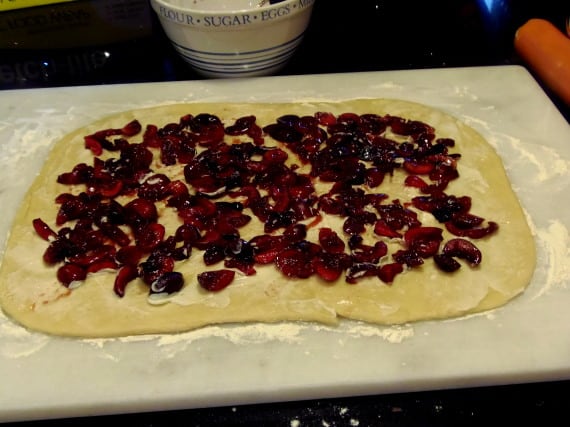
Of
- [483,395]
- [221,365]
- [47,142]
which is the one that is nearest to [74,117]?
[47,142]

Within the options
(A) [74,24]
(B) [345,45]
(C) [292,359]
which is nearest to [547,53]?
(B) [345,45]

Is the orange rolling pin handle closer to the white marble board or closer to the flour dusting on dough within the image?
the white marble board

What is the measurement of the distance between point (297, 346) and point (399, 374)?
0.27 metres

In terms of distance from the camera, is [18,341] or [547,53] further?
[547,53]

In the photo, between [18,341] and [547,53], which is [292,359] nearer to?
[18,341]

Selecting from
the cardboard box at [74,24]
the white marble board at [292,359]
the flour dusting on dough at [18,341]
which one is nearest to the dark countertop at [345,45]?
the cardboard box at [74,24]

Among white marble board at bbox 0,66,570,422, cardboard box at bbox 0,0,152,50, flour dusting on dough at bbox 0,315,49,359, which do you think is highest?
cardboard box at bbox 0,0,152,50

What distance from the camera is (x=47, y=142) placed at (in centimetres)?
213

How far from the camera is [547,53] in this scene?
239 centimetres

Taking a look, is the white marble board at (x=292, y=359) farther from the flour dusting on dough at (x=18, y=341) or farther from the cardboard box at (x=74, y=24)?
the cardboard box at (x=74, y=24)

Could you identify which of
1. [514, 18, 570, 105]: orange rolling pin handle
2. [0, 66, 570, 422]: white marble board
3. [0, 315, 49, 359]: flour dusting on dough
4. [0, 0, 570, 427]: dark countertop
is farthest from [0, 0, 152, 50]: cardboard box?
[514, 18, 570, 105]: orange rolling pin handle

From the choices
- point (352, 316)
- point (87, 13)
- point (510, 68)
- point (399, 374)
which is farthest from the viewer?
point (87, 13)

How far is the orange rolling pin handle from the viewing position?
232 cm

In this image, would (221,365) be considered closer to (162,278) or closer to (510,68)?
(162,278)
